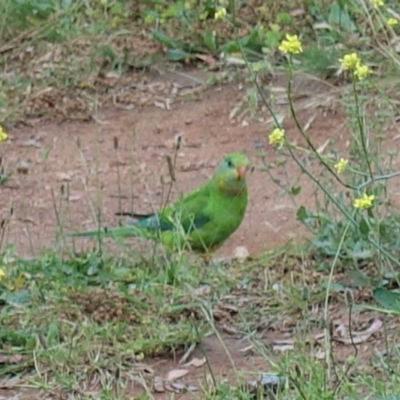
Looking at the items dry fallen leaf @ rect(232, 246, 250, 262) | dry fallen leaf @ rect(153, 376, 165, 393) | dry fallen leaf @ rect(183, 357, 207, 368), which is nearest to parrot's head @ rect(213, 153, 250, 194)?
dry fallen leaf @ rect(232, 246, 250, 262)

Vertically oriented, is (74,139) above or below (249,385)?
below

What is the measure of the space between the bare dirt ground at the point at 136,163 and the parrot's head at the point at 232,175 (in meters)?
0.24

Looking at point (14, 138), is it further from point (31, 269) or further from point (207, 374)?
point (207, 374)

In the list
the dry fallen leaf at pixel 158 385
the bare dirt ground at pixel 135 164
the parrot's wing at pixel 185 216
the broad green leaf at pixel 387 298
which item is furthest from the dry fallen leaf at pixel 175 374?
the bare dirt ground at pixel 135 164

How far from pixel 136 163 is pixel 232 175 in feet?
3.86

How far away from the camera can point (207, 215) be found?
4820 mm

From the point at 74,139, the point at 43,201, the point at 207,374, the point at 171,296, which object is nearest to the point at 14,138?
the point at 74,139

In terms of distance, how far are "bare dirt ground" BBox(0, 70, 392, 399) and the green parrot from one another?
153mm

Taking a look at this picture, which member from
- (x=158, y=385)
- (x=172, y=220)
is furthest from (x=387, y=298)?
(x=172, y=220)

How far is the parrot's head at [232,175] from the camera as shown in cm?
487

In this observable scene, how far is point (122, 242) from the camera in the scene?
463cm

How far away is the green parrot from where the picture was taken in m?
4.68

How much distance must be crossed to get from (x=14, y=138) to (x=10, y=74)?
0.63 metres

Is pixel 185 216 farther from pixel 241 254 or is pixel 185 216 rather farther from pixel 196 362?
pixel 196 362
